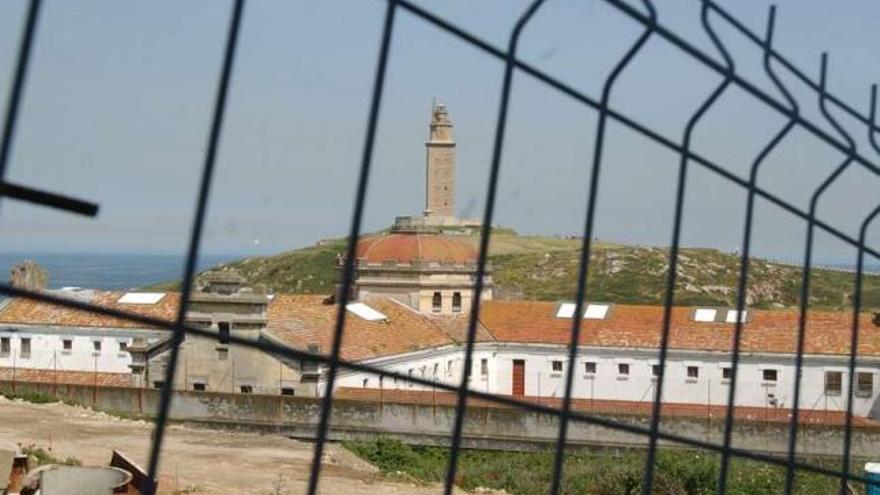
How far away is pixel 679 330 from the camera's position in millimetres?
28766

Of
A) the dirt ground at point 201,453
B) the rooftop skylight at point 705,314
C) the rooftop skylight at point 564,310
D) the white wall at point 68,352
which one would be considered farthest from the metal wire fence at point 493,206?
the rooftop skylight at point 564,310

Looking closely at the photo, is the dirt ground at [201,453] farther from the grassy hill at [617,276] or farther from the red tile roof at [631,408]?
the grassy hill at [617,276]

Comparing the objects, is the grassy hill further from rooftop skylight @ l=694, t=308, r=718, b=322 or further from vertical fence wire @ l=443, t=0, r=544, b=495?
vertical fence wire @ l=443, t=0, r=544, b=495

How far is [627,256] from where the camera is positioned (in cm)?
5366

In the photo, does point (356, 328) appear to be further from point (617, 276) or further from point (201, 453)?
point (617, 276)

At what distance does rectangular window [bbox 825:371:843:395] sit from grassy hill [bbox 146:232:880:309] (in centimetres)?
1430

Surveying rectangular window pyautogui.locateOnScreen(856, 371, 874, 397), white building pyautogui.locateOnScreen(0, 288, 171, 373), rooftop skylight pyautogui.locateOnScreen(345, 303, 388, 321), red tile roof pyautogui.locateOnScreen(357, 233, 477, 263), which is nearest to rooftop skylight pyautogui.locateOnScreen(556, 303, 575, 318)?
red tile roof pyautogui.locateOnScreen(357, 233, 477, 263)

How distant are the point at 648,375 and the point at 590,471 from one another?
11535mm

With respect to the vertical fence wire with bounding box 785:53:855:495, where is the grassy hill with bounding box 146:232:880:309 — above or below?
above

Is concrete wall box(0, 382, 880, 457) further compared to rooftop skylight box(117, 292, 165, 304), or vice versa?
rooftop skylight box(117, 292, 165, 304)

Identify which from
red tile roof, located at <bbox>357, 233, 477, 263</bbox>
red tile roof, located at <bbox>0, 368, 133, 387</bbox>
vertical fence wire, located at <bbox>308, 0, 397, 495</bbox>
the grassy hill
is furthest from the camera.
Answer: the grassy hill

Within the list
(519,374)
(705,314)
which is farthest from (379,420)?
(705,314)

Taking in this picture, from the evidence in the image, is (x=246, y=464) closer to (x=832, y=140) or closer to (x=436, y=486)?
(x=436, y=486)

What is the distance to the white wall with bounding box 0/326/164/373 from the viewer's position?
26.8 m
